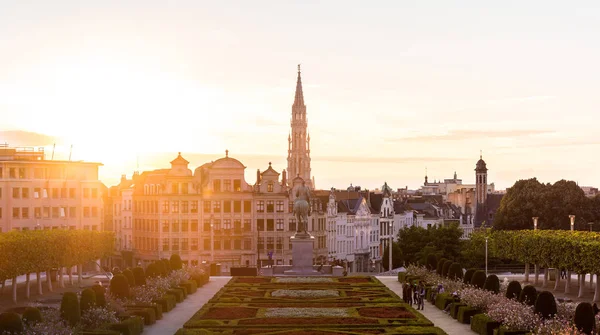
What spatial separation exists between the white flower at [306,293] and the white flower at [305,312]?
821 cm

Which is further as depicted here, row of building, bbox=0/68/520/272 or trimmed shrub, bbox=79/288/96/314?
row of building, bbox=0/68/520/272

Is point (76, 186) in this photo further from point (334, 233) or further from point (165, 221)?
point (334, 233)

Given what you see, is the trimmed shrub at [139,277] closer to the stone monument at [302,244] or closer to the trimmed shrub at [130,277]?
the trimmed shrub at [130,277]

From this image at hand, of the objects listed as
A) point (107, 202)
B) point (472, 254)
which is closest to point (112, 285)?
point (472, 254)

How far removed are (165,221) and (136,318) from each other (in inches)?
3517

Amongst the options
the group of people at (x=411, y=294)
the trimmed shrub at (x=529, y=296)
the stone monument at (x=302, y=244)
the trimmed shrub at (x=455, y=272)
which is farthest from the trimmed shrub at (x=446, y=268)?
the trimmed shrub at (x=529, y=296)

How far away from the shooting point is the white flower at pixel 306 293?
233 feet

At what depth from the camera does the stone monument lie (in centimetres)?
9012

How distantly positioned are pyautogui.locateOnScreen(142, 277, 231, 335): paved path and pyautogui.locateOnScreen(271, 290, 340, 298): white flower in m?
4.68

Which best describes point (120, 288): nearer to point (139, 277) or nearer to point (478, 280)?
point (139, 277)

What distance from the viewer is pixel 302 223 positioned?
90.8 m

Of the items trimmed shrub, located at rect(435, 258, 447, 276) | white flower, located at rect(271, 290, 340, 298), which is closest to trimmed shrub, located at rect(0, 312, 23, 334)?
white flower, located at rect(271, 290, 340, 298)

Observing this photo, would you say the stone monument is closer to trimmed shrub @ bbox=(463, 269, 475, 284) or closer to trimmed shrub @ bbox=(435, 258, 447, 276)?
trimmed shrub @ bbox=(435, 258, 447, 276)

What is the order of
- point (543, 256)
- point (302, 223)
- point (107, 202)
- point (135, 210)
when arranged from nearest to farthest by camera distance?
point (543, 256) → point (302, 223) → point (135, 210) → point (107, 202)
